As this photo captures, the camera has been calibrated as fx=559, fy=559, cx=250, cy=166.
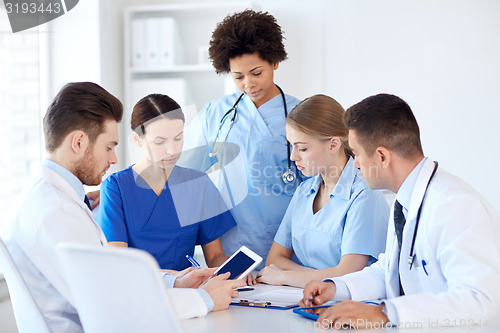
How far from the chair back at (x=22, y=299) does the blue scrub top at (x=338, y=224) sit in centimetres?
89

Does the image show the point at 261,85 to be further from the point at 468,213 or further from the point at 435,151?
the point at 435,151

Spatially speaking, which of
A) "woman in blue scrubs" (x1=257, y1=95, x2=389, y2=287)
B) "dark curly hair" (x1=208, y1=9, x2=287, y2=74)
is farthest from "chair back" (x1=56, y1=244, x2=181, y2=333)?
"dark curly hair" (x1=208, y1=9, x2=287, y2=74)

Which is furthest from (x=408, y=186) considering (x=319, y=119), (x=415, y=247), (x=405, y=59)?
(x=405, y=59)

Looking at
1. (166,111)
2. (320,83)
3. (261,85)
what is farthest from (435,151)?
(166,111)

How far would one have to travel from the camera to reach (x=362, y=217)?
5.69 feet

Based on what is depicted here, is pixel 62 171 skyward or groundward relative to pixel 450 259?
skyward

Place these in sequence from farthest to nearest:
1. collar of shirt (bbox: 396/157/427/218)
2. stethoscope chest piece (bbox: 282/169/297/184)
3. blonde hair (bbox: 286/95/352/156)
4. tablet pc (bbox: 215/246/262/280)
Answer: stethoscope chest piece (bbox: 282/169/297/184) → blonde hair (bbox: 286/95/352/156) → tablet pc (bbox: 215/246/262/280) → collar of shirt (bbox: 396/157/427/218)

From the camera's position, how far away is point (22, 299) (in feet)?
4.03

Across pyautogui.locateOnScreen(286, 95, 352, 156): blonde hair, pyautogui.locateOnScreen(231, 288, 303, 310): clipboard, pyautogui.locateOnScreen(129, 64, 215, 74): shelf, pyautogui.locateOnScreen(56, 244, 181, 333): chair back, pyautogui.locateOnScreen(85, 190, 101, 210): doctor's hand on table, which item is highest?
pyautogui.locateOnScreen(129, 64, 215, 74): shelf

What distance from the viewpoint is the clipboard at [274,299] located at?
4.57 feet

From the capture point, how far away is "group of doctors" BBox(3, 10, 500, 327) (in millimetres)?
1218

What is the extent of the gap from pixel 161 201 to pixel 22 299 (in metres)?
0.74

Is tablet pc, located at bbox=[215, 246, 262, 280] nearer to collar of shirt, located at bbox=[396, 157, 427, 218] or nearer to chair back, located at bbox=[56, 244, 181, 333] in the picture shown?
collar of shirt, located at bbox=[396, 157, 427, 218]

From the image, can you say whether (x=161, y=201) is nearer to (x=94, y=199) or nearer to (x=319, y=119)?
(x=94, y=199)
